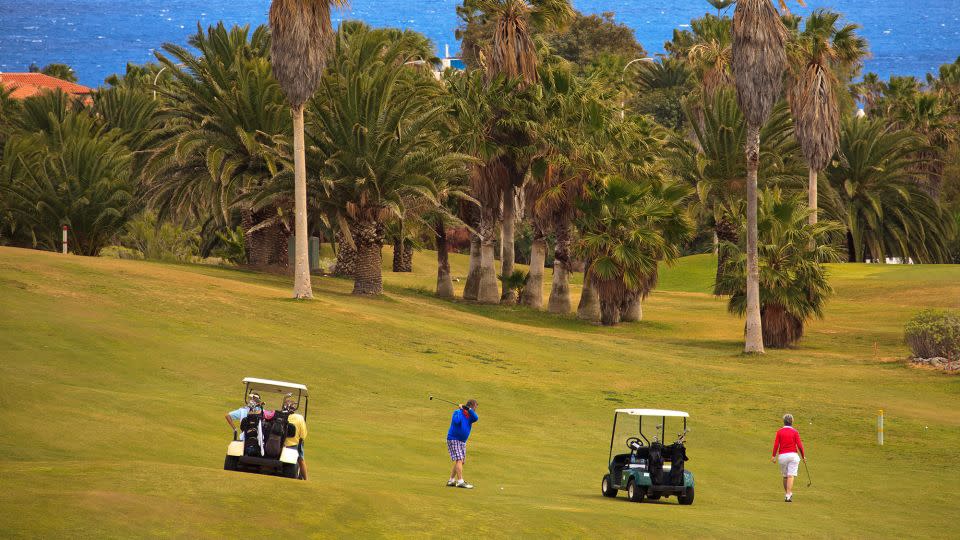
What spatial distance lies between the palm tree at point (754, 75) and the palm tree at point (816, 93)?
16.8 m

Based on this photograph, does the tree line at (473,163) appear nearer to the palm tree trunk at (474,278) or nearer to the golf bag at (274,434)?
the palm tree trunk at (474,278)

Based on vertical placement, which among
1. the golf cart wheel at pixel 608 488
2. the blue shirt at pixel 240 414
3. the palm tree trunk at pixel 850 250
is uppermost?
the palm tree trunk at pixel 850 250

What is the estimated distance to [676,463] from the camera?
63.6 feet

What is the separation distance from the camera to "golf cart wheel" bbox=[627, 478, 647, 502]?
19.6 meters

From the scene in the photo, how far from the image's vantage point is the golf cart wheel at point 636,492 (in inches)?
772

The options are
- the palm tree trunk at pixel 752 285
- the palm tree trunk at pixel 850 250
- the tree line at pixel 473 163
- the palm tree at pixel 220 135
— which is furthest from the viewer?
the palm tree trunk at pixel 850 250

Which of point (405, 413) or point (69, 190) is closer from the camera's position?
point (405, 413)

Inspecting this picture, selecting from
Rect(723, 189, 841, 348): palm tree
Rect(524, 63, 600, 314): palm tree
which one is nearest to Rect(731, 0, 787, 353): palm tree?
Rect(723, 189, 841, 348): palm tree

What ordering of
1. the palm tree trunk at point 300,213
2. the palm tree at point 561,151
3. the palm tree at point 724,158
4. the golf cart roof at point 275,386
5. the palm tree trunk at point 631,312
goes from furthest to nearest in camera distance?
the palm tree at point 724,158 → the palm tree trunk at point 631,312 → the palm tree at point 561,151 → the palm tree trunk at point 300,213 → the golf cart roof at point 275,386

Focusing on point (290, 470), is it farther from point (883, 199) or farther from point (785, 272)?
point (883, 199)

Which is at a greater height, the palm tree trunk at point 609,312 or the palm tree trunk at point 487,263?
the palm tree trunk at point 487,263

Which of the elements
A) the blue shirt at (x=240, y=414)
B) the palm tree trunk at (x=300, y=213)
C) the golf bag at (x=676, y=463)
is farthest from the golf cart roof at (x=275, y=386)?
the palm tree trunk at (x=300, y=213)

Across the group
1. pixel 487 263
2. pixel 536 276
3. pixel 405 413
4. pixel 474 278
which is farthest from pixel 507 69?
pixel 405 413

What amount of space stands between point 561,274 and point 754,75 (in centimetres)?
1450
